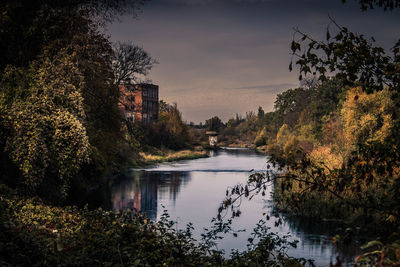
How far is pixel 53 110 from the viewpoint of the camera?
14703 millimetres

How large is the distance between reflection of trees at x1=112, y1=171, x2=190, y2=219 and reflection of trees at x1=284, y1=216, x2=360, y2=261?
6.78 metres

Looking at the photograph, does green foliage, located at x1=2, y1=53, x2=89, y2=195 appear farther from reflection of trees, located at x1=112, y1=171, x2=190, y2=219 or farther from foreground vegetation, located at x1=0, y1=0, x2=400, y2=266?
reflection of trees, located at x1=112, y1=171, x2=190, y2=219

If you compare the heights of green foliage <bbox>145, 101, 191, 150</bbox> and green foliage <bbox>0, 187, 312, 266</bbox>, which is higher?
green foliage <bbox>145, 101, 191, 150</bbox>

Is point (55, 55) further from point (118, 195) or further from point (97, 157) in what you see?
point (118, 195)

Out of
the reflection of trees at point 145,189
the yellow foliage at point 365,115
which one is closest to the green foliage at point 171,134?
the reflection of trees at point 145,189

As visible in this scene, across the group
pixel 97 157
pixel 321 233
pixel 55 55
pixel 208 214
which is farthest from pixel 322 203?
pixel 55 55

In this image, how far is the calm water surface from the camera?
48.5 feet

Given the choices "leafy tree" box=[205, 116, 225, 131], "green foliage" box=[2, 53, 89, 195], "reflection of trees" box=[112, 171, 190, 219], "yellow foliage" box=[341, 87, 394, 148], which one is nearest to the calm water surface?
"reflection of trees" box=[112, 171, 190, 219]

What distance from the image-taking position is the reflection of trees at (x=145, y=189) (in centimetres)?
2298

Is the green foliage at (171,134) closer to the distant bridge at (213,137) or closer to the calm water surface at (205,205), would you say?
the calm water surface at (205,205)

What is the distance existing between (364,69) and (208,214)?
15975mm

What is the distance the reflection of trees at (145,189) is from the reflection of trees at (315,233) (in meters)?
6.78

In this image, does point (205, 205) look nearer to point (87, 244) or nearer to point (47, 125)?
point (47, 125)

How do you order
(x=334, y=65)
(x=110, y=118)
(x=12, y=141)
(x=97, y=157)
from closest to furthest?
1. (x=334, y=65)
2. (x=12, y=141)
3. (x=97, y=157)
4. (x=110, y=118)
